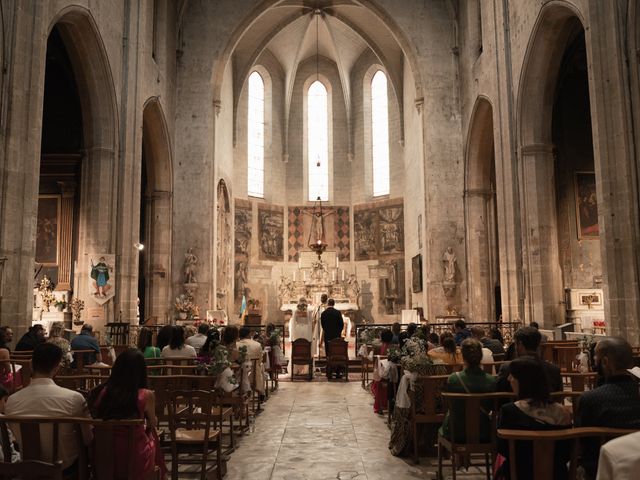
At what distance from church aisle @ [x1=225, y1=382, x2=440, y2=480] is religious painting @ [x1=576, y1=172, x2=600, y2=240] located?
9921mm

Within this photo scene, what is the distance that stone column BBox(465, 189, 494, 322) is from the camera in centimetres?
Answer: 2011

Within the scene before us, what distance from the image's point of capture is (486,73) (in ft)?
→ 60.1

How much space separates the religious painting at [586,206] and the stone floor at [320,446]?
9.93m

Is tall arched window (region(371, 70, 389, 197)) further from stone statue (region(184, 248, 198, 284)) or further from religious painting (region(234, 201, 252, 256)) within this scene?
stone statue (region(184, 248, 198, 284))

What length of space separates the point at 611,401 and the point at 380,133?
26962 mm

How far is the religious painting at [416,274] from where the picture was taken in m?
23.1

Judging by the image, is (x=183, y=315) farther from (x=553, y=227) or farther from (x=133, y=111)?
(x=553, y=227)

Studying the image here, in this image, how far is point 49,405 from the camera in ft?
12.3

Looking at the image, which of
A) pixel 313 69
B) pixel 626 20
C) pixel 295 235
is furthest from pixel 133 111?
pixel 313 69

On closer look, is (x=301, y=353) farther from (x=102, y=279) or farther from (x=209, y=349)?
(x=209, y=349)

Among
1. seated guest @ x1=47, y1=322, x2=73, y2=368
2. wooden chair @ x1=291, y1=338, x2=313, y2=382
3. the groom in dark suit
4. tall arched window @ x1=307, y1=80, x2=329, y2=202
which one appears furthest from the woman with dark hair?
tall arched window @ x1=307, y1=80, x2=329, y2=202

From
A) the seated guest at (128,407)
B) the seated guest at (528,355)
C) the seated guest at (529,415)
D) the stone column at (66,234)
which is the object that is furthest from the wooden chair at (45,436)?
the stone column at (66,234)

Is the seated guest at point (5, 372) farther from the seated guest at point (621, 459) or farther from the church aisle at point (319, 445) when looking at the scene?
the seated guest at point (621, 459)

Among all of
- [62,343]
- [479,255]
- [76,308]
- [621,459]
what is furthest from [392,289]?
[621,459]
